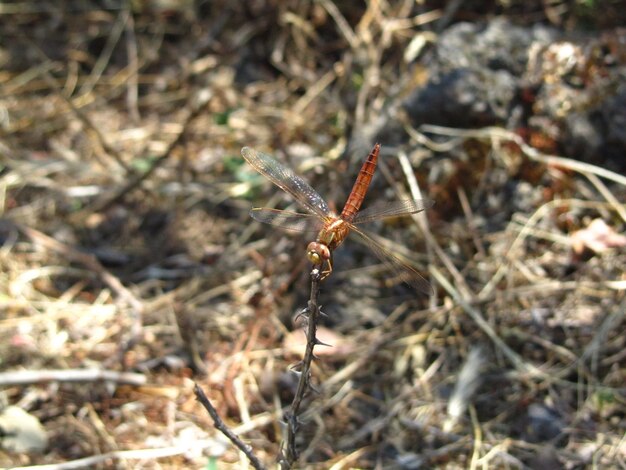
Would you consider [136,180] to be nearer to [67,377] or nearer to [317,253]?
[67,377]

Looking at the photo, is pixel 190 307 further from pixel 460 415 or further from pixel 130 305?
pixel 460 415

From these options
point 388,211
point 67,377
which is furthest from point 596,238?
point 67,377

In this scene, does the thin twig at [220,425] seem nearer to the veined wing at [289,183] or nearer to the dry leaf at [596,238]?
the veined wing at [289,183]

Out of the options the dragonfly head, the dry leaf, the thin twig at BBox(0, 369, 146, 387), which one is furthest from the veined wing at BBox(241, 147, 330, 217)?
the dry leaf

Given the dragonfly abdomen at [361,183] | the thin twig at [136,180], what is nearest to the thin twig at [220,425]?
the dragonfly abdomen at [361,183]

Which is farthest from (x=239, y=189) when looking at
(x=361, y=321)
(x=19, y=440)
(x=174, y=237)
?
(x=19, y=440)

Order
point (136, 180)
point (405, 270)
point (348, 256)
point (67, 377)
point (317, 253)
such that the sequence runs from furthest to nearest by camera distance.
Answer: point (136, 180) → point (348, 256) → point (67, 377) → point (405, 270) → point (317, 253)
